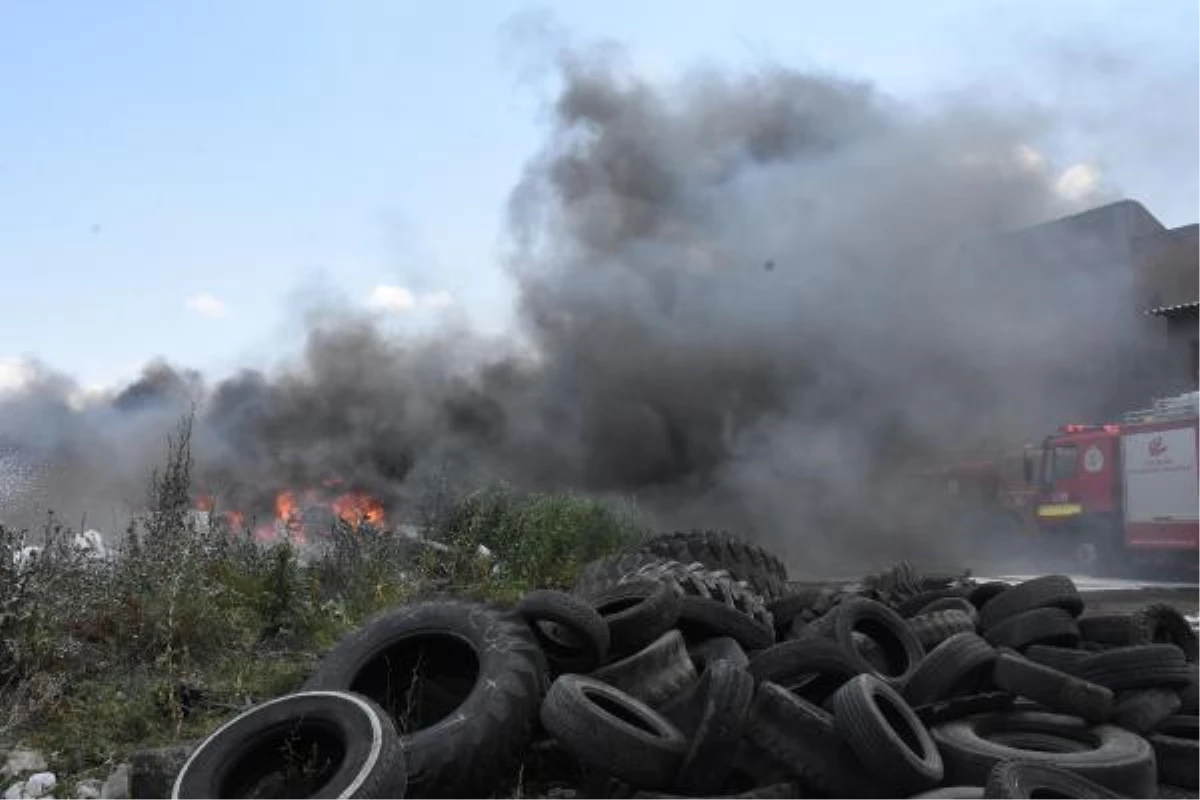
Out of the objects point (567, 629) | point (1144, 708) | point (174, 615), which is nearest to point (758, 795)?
point (567, 629)

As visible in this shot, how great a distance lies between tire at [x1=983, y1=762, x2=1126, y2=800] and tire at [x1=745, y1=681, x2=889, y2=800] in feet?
1.53

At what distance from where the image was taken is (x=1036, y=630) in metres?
5.49

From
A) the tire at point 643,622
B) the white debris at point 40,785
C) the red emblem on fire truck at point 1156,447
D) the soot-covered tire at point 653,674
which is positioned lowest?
the white debris at point 40,785

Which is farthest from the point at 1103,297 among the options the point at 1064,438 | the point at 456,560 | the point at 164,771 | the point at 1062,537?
the point at 164,771

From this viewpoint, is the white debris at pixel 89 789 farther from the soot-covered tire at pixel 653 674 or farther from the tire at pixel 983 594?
the tire at pixel 983 594

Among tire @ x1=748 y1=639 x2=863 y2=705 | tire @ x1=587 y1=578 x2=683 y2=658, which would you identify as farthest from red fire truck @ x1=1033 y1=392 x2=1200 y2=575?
tire @ x1=587 y1=578 x2=683 y2=658

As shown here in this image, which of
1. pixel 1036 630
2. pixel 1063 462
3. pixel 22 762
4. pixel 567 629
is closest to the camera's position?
pixel 22 762

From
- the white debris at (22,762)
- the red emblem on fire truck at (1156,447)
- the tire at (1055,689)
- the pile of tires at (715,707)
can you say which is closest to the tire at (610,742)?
the pile of tires at (715,707)

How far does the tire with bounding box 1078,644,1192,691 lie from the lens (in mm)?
4562

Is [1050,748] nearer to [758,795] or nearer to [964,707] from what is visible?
[964,707]

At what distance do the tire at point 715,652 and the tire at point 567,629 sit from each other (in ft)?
1.66

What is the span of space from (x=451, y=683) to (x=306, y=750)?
0.93 m

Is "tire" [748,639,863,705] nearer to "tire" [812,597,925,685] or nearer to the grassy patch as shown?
"tire" [812,597,925,685]

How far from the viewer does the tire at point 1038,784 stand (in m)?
3.17
